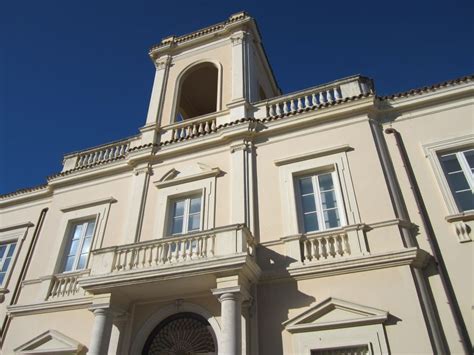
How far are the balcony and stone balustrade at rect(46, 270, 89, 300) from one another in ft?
5.67

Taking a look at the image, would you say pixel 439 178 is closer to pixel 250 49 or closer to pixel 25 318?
pixel 250 49

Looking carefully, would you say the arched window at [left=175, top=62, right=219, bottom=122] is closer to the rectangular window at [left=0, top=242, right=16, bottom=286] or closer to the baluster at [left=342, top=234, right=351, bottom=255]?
the rectangular window at [left=0, top=242, right=16, bottom=286]

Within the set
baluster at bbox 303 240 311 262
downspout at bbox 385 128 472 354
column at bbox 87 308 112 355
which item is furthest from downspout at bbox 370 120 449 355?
column at bbox 87 308 112 355

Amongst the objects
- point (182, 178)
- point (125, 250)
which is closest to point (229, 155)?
point (182, 178)

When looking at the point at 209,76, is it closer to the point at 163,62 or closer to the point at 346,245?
the point at 163,62

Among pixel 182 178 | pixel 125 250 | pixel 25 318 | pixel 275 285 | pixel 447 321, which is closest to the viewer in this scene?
pixel 447 321

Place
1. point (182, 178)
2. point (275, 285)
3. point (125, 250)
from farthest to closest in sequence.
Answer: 1. point (182, 178)
2. point (125, 250)
3. point (275, 285)

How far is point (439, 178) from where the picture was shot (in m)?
8.34

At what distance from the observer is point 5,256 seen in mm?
12148

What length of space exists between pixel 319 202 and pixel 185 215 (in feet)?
11.6

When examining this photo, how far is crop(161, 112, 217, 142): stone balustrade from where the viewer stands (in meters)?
11.9

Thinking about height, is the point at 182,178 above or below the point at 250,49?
below

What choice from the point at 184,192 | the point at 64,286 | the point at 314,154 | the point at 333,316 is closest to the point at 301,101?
the point at 314,154

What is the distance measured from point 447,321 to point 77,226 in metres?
9.89
